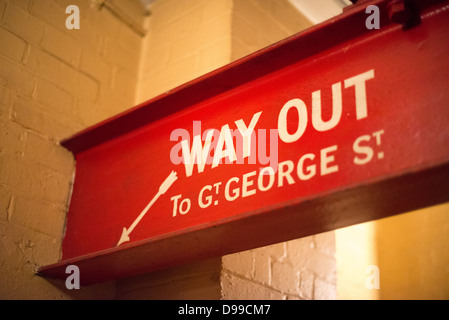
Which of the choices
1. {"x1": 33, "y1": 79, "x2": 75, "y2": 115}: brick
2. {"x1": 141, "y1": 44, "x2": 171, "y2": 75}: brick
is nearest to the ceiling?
{"x1": 141, "y1": 44, "x2": 171, "y2": 75}: brick

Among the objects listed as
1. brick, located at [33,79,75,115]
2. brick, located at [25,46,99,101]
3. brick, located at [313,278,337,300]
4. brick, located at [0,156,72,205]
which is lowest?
brick, located at [313,278,337,300]

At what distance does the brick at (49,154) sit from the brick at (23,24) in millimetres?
410

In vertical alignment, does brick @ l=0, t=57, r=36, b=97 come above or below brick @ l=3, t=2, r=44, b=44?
below

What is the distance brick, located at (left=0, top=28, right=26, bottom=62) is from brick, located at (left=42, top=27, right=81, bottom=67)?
0.36 ft

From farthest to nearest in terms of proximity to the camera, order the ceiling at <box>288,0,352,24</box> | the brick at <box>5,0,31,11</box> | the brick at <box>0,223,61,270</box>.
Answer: the ceiling at <box>288,0,352,24</box> → the brick at <box>5,0,31,11</box> → the brick at <box>0,223,61,270</box>

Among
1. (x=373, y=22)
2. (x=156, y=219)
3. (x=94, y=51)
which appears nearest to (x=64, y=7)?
(x=94, y=51)

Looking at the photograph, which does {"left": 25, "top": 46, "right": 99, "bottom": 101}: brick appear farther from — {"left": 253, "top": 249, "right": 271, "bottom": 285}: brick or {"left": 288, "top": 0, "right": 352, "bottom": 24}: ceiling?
{"left": 288, "top": 0, "right": 352, "bottom": 24}: ceiling

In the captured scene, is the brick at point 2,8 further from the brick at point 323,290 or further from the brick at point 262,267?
the brick at point 323,290

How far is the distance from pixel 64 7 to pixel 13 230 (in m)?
1.00

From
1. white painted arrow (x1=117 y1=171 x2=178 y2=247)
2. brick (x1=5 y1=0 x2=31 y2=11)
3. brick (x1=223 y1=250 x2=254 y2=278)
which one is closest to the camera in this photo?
white painted arrow (x1=117 y1=171 x2=178 y2=247)

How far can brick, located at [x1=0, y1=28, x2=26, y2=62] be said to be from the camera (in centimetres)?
184

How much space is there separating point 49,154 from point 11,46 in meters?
0.43

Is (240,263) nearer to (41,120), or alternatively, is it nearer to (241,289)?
(241,289)

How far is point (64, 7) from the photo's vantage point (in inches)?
83.7
